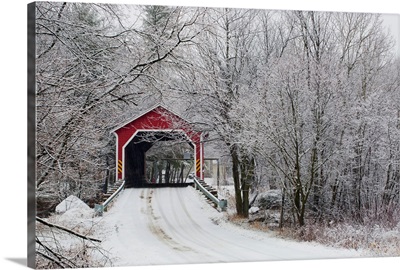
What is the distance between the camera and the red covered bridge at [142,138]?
7.86 metres

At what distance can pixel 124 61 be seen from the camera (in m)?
7.62

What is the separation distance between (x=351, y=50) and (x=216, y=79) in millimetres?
1737

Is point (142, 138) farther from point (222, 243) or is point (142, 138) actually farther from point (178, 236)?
point (222, 243)

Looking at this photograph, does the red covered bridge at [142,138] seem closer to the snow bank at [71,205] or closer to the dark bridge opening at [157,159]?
the dark bridge opening at [157,159]

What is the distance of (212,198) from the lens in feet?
26.6

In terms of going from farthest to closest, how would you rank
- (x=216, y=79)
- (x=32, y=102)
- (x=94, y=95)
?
(x=216, y=79) → (x=94, y=95) → (x=32, y=102)

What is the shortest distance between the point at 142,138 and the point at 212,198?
1.06m

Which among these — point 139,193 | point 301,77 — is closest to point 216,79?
point 301,77

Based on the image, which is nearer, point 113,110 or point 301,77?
point 113,110

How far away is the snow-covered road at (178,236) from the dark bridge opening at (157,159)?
0.38 feet

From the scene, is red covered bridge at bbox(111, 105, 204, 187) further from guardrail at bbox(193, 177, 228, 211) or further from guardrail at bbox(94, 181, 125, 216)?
guardrail at bbox(94, 181, 125, 216)

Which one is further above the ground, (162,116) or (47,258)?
(162,116)

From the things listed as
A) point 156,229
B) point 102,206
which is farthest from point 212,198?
point 102,206

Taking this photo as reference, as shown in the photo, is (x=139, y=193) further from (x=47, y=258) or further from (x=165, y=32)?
(x=165, y=32)
